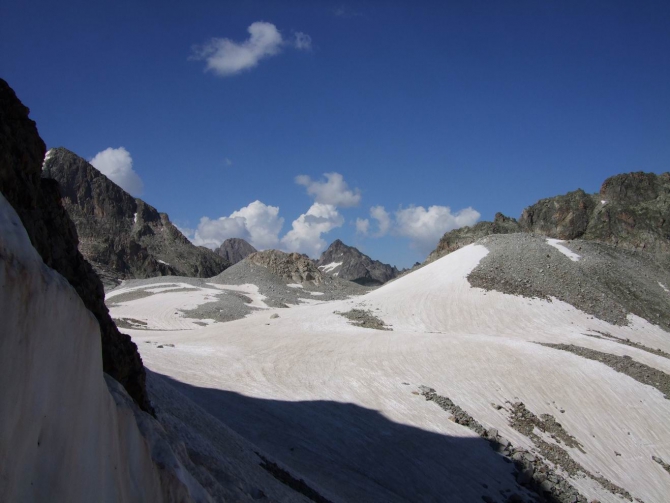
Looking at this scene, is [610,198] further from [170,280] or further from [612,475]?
[612,475]

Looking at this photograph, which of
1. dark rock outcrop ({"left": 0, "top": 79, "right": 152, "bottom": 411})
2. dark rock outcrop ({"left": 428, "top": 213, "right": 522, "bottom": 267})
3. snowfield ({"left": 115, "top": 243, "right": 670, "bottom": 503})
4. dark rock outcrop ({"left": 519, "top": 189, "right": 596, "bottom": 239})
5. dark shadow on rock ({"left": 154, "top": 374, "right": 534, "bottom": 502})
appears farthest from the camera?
dark rock outcrop ({"left": 428, "top": 213, "right": 522, "bottom": 267})

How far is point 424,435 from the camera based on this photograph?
1557 cm

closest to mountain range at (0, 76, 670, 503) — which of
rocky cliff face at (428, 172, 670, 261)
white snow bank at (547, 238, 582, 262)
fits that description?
white snow bank at (547, 238, 582, 262)

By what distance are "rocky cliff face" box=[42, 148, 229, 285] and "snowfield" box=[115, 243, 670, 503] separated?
100025 mm

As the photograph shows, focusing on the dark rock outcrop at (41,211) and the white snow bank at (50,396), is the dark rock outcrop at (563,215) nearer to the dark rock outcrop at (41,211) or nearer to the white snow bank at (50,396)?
the dark rock outcrop at (41,211)

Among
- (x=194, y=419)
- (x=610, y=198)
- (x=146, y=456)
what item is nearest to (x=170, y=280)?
(x=194, y=419)

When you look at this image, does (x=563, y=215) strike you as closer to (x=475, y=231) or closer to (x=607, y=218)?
(x=607, y=218)

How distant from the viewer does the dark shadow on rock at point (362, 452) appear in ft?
40.3

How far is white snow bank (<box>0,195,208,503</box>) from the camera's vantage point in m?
3.33

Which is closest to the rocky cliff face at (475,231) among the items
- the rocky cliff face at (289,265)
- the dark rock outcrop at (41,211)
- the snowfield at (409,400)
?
the rocky cliff face at (289,265)

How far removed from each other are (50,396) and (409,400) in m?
15.6

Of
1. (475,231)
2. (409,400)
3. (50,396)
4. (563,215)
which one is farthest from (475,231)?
(50,396)

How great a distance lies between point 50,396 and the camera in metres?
3.70

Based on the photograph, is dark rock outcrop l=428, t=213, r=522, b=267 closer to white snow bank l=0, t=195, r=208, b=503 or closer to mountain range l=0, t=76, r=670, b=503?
mountain range l=0, t=76, r=670, b=503
